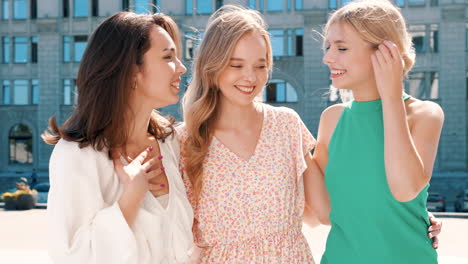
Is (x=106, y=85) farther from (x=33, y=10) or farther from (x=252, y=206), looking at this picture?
(x=33, y=10)

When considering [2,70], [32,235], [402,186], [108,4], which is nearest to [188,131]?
[402,186]

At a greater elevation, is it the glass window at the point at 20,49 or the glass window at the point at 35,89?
the glass window at the point at 20,49

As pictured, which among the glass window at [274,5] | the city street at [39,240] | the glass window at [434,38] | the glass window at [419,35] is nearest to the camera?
the city street at [39,240]

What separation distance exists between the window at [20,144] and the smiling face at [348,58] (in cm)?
4197

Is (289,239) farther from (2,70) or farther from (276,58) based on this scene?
(2,70)

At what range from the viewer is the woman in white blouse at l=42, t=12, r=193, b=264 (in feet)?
7.95

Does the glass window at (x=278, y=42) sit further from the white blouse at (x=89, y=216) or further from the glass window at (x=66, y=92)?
the white blouse at (x=89, y=216)

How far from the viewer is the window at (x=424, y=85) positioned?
37.5 meters

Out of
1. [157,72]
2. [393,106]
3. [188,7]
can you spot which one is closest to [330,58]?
[393,106]

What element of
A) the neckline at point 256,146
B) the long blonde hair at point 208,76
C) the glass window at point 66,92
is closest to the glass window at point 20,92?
the glass window at point 66,92

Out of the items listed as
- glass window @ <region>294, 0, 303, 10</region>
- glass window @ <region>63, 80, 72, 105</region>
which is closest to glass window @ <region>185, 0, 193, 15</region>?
glass window @ <region>294, 0, 303, 10</region>

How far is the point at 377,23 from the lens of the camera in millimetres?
2682

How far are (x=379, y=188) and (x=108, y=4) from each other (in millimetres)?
41514

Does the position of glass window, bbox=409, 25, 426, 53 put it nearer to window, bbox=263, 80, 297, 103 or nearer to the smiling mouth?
window, bbox=263, 80, 297, 103
